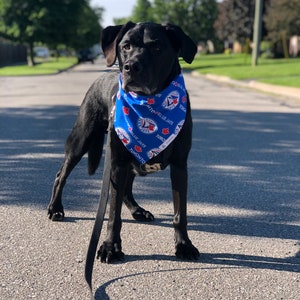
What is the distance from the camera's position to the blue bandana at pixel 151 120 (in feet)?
11.2

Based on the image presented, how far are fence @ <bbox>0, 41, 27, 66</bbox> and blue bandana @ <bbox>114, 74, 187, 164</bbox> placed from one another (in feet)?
154

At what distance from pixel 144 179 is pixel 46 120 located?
5.10 meters

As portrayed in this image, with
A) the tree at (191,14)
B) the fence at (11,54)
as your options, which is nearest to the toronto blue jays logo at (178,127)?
the fence at (11,54)

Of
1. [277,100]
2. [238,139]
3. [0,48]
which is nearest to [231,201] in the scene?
[238,139]

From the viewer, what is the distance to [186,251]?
137 inches

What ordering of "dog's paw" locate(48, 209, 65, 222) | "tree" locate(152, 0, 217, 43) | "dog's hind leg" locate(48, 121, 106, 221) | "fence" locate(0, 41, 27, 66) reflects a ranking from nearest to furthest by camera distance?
1. "dog's hind leg" locate(48, 121, 106, 221)
2. "dog's paw" locate(48, 209, 65, 222)
3. "fence" locate(0, 41, 27, 66)
4. "tree" locate(152, 0, 217, 43)

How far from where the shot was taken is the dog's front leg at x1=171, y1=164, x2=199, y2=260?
3.48 metres

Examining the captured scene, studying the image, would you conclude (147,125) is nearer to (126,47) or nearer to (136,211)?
(126,47)

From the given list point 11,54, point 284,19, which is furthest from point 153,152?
point 11,54

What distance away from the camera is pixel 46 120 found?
10328mm

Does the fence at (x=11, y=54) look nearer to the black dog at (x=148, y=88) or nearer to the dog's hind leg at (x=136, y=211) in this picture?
the dog's hind leg at (x=136, y=211)

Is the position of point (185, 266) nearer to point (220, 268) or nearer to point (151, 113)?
point (220, 268)

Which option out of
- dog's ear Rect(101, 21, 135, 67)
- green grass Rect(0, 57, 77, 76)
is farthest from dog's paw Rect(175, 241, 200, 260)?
green grass Rect(0, 57, 77, 76)

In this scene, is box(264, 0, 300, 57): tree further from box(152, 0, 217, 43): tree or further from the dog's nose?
the dog's nose
